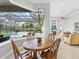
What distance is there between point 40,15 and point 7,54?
4.65 meters

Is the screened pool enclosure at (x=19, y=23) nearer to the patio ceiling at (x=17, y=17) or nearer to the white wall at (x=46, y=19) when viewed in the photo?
the patio ceiling at (x=17, y=17)

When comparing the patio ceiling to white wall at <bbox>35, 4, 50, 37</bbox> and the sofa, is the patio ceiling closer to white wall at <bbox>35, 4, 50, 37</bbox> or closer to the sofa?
white wall at <bbox>35, 4, 50, 37</bbox>

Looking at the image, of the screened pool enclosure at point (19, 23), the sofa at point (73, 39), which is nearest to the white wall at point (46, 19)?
the screened pool enclosure at point (19, 23)

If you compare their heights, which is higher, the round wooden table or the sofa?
the round wooden table

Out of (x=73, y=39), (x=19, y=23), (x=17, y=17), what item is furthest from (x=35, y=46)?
(x=19, y=23)

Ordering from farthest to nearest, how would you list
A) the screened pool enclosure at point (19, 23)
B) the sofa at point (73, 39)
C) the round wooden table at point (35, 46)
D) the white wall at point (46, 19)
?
the sofa at point (73, 39)
the screened pool enclosure at point (19, 23)
the white wall at point (46, 19)
the round wooden table at point (35, 46)

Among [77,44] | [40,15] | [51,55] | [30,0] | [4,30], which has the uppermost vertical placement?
[30,0]

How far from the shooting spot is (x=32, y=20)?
10117mm

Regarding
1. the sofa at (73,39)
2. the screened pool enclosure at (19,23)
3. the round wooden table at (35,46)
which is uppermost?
the screened pool enclosure at (19,23)

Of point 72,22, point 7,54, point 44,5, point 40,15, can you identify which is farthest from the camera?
point 72,22

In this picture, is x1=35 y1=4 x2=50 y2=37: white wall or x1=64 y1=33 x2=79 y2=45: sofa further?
x1=64 y1=33 x2=79 y2=45: sofa

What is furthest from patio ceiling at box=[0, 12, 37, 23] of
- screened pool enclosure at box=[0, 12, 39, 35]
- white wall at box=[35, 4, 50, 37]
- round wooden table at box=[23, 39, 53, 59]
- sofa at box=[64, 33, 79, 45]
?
round wooden table at box=[23, 39, 53, 59]

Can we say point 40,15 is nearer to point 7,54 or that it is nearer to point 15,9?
point 15,9

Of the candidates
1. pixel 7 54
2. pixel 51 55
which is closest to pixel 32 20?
pixel 7 54
